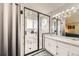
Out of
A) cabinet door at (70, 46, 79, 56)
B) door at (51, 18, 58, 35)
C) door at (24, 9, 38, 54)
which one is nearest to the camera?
cabinet door at (70, 46, 79, 56)

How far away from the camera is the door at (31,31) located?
1660 millimetres

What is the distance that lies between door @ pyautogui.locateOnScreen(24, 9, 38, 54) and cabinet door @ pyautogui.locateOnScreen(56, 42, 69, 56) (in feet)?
1.45

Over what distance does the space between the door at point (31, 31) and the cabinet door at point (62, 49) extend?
1.45 feet

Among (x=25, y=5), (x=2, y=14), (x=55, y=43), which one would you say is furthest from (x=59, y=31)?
(x=2, y=14)

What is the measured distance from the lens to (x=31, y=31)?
170 cm

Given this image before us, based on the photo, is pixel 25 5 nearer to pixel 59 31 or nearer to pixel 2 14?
pixel 2 14

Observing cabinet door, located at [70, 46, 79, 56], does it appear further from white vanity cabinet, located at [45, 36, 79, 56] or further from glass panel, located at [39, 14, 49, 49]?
glass panel, located at [39, 14, 49, 49]

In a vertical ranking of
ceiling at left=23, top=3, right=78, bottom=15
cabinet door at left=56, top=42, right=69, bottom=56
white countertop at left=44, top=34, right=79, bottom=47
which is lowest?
cabinet door at left=56, top=42, right=69, bottom=56

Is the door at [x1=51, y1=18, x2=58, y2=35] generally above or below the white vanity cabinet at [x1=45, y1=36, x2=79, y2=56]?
above

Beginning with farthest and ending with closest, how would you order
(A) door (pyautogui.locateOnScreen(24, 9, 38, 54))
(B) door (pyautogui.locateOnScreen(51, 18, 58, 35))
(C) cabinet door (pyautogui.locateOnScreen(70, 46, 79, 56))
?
(B) door (pyautogui.locateOnScreen(51, 18, 58, 35)), (A) door (pyautogui.locateOnScreen(24, 9, 38, 54)), (C) cabinet door (pyautogui.locateOnScreen(70, 46, 79, 56))

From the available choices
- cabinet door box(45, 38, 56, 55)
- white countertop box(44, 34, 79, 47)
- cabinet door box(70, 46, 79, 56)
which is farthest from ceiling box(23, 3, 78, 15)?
cabinet door box(70, 46, 79, 56)

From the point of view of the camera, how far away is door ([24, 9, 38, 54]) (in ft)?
5.45

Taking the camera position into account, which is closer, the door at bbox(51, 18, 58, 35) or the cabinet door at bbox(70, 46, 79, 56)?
the cabinet door at bbox(70, 46, 79, 56)

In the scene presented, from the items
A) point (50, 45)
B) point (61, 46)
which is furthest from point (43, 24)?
point (61, 46)
